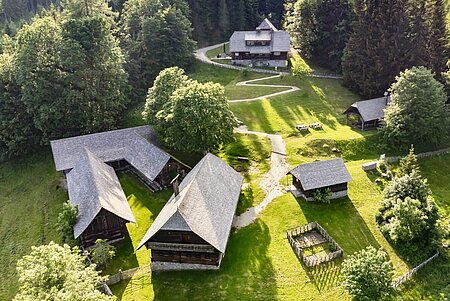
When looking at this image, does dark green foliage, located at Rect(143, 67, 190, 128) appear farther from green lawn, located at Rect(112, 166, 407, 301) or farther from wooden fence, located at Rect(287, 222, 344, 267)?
wooden fence, located at Rect(287, 222, 344, 267)

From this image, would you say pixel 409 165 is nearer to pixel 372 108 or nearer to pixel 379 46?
pixel 372 108

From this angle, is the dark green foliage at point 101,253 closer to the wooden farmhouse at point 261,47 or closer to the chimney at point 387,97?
the chimney at point 387,97

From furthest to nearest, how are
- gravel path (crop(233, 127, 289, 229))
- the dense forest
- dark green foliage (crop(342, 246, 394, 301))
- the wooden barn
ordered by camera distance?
the dense forest → gravel path (crop(233, 127, 289, 229)) → the wooden barn → dark green foliage (crop(342, 246, 394, 301))

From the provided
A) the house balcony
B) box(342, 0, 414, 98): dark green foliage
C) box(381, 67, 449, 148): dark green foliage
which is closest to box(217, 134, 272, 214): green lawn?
the house balcony

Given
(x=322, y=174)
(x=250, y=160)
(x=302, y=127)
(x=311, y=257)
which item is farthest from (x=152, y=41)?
(x=311, y=257)

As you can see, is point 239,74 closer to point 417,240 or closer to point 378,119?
point 378,119

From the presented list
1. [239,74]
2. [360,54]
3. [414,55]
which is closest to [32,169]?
[239,74]

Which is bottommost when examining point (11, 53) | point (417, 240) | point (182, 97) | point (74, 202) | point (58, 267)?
point (417, 240)
